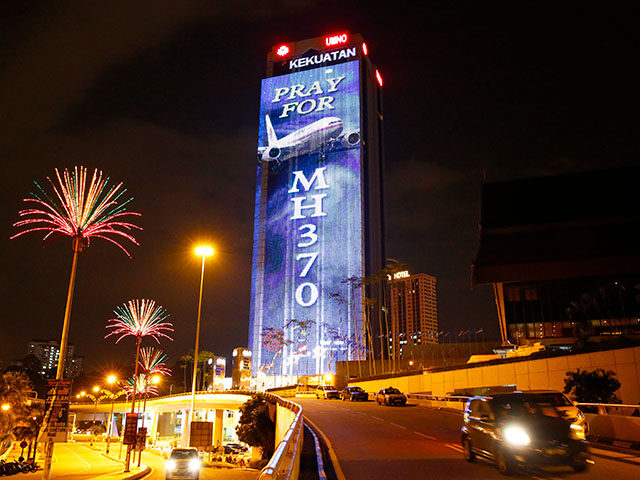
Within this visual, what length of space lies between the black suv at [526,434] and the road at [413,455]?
1.24ft

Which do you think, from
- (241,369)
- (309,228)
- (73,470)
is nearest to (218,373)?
(241,369)

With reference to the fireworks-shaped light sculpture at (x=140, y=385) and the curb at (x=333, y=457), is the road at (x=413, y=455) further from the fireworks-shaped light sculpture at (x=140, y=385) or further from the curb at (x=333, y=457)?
the fireworks-shaped light sculpture at (x=140, y=385)

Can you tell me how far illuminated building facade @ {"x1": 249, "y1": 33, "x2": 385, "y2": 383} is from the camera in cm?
13162

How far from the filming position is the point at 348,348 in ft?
427

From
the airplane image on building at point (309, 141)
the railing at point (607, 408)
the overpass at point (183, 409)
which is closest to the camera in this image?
the railing at point (607, 408)

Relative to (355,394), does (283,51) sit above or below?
above

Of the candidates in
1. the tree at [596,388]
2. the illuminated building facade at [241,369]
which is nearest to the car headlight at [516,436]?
the tree at [596,388]

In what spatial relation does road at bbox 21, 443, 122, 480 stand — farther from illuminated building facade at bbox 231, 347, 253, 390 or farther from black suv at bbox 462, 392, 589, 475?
illuminated building facade at bbox 231, 347, 253, 390

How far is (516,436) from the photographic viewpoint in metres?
12.4

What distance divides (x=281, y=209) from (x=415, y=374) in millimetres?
88193

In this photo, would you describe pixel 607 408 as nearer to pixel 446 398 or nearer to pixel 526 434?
pixel 526 434

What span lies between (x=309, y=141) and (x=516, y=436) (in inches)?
5286

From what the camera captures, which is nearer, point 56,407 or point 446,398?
point 56,407

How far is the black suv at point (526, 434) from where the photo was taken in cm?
1206
